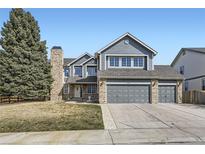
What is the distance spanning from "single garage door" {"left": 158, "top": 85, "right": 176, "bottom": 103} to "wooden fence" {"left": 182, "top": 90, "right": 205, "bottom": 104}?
265cm

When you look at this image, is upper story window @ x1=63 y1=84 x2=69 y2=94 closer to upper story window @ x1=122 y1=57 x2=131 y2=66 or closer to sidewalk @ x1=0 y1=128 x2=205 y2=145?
upper story window @ x1=122 y1=57 x2=131 y2=66

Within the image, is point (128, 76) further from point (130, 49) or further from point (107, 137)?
point (107, 137)

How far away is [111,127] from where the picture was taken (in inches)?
492

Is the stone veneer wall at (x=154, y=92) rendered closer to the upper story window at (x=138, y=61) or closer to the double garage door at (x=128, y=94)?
the double garage door at (x=128, y=94)

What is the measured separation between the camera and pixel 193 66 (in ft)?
119

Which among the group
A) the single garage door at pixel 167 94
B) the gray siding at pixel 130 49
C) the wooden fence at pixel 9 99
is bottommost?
the wooden fence at pixel 9 99

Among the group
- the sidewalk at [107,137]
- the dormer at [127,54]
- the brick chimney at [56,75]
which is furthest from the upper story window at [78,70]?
the sidewalk at [107,137]

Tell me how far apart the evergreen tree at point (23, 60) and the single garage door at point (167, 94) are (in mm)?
12925

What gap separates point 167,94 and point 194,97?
3396 millimetres

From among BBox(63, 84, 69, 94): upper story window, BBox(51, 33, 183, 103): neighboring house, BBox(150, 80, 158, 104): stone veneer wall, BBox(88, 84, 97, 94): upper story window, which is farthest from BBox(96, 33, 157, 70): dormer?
BBox(63, 84, 69, 94): upper story window

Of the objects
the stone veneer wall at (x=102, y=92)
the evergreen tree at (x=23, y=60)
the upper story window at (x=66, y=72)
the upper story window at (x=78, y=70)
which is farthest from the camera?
the upper story window at (x=66, y=72)

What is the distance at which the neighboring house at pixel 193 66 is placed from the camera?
3388cm
